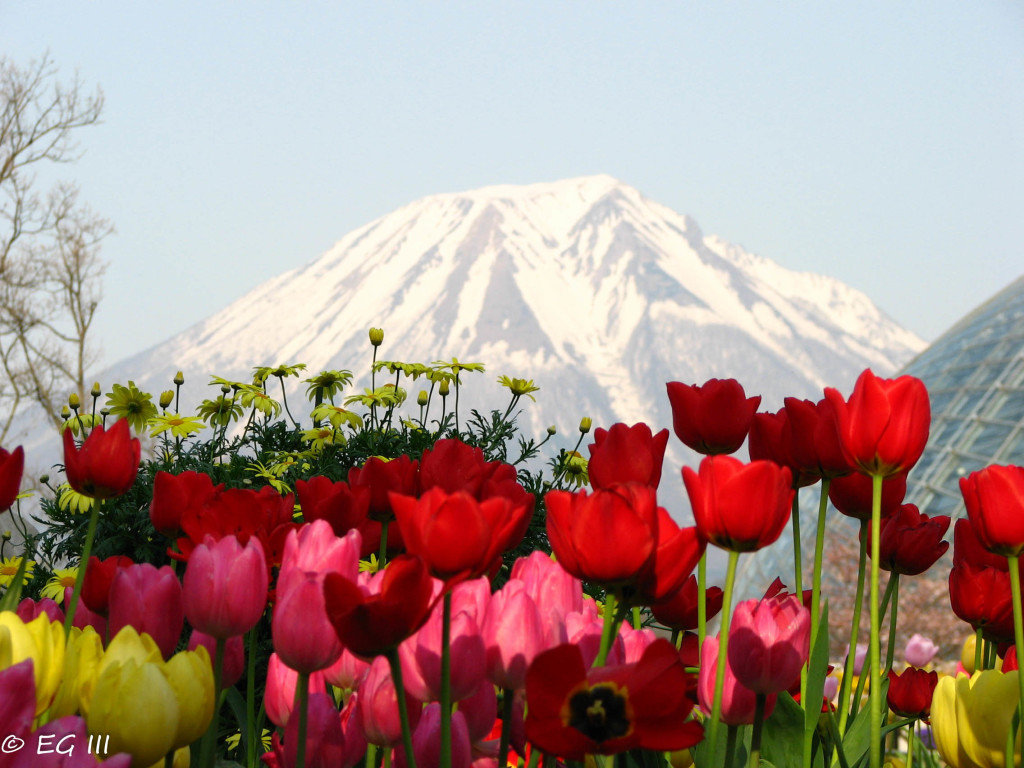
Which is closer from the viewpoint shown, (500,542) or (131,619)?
(500,542)

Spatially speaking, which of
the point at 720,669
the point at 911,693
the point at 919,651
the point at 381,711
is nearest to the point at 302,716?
the point at 381,711

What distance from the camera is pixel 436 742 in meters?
0.94

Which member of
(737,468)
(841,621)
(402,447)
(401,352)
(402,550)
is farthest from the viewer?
(401,352)

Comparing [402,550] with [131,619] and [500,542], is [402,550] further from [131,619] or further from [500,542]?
[500,542]

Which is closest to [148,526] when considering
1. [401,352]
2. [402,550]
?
[402,550]

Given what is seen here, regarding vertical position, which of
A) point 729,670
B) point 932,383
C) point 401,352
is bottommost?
point 401,352

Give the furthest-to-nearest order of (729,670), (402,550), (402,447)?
(402,447)
(402,550)
(729,670)

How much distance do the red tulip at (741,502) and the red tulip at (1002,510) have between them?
350mm

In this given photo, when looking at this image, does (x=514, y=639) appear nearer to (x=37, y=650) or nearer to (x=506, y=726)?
(x=506, y=726)

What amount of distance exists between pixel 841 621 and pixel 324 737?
1524 centimetres

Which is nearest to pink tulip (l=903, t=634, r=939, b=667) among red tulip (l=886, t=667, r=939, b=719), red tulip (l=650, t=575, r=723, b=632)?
red tulip (l=886, t=667, r=939, b=719)

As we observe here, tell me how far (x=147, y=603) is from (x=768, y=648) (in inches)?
27.0

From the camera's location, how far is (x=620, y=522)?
87 centimetres

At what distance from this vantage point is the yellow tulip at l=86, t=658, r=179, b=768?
84 cm
